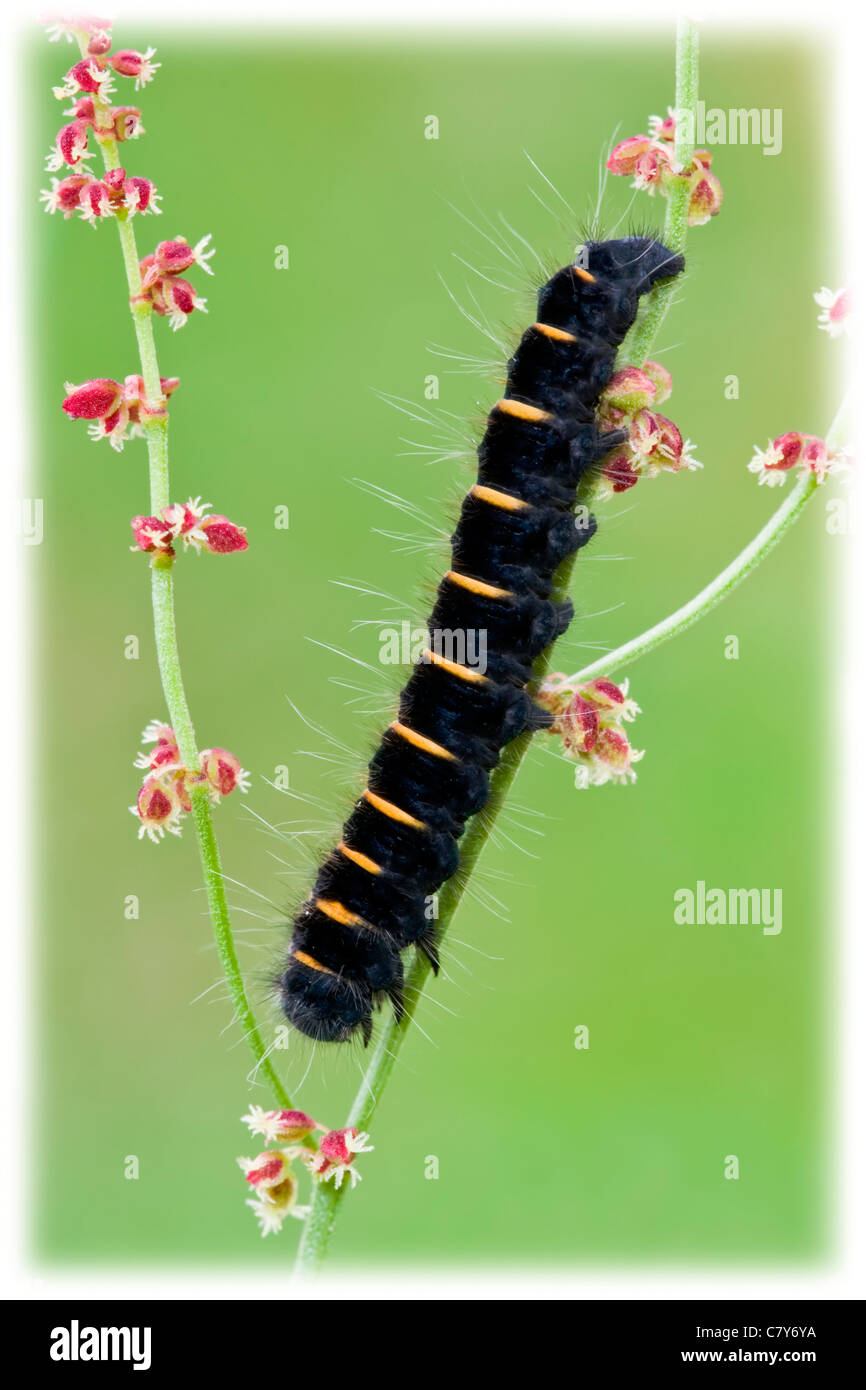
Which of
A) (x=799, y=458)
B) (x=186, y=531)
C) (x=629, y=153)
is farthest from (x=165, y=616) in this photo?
(x=629, y=153)

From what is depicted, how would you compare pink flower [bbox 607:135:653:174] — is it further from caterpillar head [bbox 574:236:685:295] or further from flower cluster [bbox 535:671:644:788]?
flower cluster [bbox 535:671:644:788]

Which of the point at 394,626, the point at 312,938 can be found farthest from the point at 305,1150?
the point at 394,626

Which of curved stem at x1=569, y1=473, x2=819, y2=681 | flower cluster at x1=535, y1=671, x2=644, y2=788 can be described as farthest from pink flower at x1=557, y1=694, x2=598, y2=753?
curved stem at x1=569, y1=473, x2=819, y2=681

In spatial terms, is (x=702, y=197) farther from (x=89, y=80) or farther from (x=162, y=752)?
(x=162, y=752)

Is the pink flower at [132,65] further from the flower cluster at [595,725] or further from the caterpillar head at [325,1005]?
the caterpillar head at [325,1005]

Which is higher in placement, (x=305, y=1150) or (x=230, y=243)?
(x=230, y=243)

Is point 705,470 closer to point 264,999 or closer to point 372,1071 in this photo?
point 264,999
